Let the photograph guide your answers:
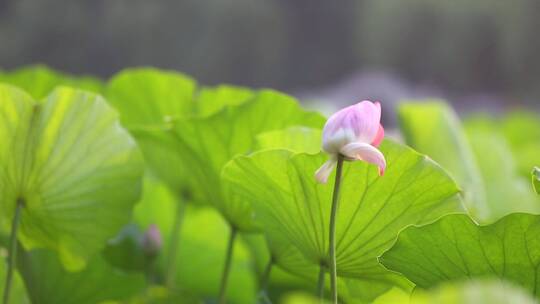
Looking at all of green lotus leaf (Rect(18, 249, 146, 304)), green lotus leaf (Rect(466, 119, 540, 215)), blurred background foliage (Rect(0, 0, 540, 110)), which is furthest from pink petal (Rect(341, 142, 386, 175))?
blurred background foliage (Rect(0, 0, 540, 110))

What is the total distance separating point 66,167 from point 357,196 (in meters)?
0.23

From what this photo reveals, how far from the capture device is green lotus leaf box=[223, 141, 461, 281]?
1.84 ft

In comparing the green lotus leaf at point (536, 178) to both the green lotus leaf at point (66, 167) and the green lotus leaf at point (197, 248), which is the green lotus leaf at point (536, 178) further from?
the green lotus leaf at point (197, 248)

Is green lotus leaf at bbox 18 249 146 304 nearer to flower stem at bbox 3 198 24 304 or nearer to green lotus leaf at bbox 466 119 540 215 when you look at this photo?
flower stem at bbox 3 198 24 304

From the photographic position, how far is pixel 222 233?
3.09ft

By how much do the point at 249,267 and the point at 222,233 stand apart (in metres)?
0.05

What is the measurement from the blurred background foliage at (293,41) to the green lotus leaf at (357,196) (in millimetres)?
13535

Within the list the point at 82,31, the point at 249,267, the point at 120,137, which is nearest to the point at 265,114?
the point at 120,137

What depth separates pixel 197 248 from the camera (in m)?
0.93

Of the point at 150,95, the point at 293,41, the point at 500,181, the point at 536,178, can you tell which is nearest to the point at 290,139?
the point at 536,178

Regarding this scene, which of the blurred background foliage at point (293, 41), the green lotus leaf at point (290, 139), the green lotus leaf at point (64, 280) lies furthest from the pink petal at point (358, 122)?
the blurred background foliage at point (293, 41)

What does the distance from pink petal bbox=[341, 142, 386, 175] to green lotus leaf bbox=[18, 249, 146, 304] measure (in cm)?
34

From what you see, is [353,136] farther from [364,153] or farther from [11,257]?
[11,257]

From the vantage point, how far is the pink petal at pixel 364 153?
1.65 ft
